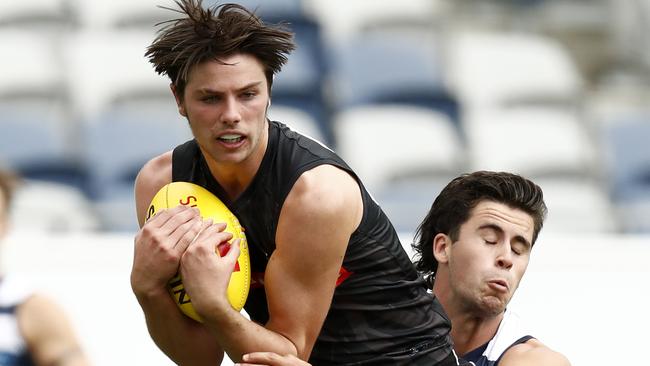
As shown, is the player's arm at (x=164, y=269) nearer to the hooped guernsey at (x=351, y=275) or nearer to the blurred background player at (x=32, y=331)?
the hooped guernsey at (x=351, y=275)

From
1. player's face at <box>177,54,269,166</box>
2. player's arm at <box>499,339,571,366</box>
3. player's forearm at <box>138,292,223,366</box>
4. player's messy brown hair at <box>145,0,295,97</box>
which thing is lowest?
player's arm at <box>499,339,571,366</box>

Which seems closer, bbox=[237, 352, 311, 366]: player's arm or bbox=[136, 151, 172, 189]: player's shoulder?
bbox=[237, 352, 311, 366]: player's arm

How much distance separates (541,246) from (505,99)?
2.15 m

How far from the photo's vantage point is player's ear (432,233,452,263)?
12.9ft

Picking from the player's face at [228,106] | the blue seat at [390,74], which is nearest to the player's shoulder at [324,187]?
the player's face at [228,106]

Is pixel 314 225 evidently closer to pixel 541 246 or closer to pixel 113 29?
pixel 541 246

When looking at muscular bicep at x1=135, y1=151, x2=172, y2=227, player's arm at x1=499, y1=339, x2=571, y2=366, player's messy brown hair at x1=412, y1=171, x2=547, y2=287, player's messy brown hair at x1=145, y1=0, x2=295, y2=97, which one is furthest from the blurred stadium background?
player's messy brown hair at x1=145, y1=0, x2=295, y2=97

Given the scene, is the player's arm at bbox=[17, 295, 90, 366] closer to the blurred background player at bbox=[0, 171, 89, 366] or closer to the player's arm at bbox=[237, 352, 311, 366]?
the blurred background player at bbox=[0, 171, 89, 366]

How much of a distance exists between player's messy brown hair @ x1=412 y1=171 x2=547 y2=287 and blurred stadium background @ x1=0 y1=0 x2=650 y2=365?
50.0 inches

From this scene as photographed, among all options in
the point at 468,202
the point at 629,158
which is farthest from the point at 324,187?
the point at 629,158

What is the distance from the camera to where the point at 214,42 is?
3.00m

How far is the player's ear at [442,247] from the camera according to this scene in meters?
3.94

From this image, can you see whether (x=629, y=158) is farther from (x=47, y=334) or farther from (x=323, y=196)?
(x=323, y=196)

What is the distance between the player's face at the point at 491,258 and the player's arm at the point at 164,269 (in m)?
0.90
